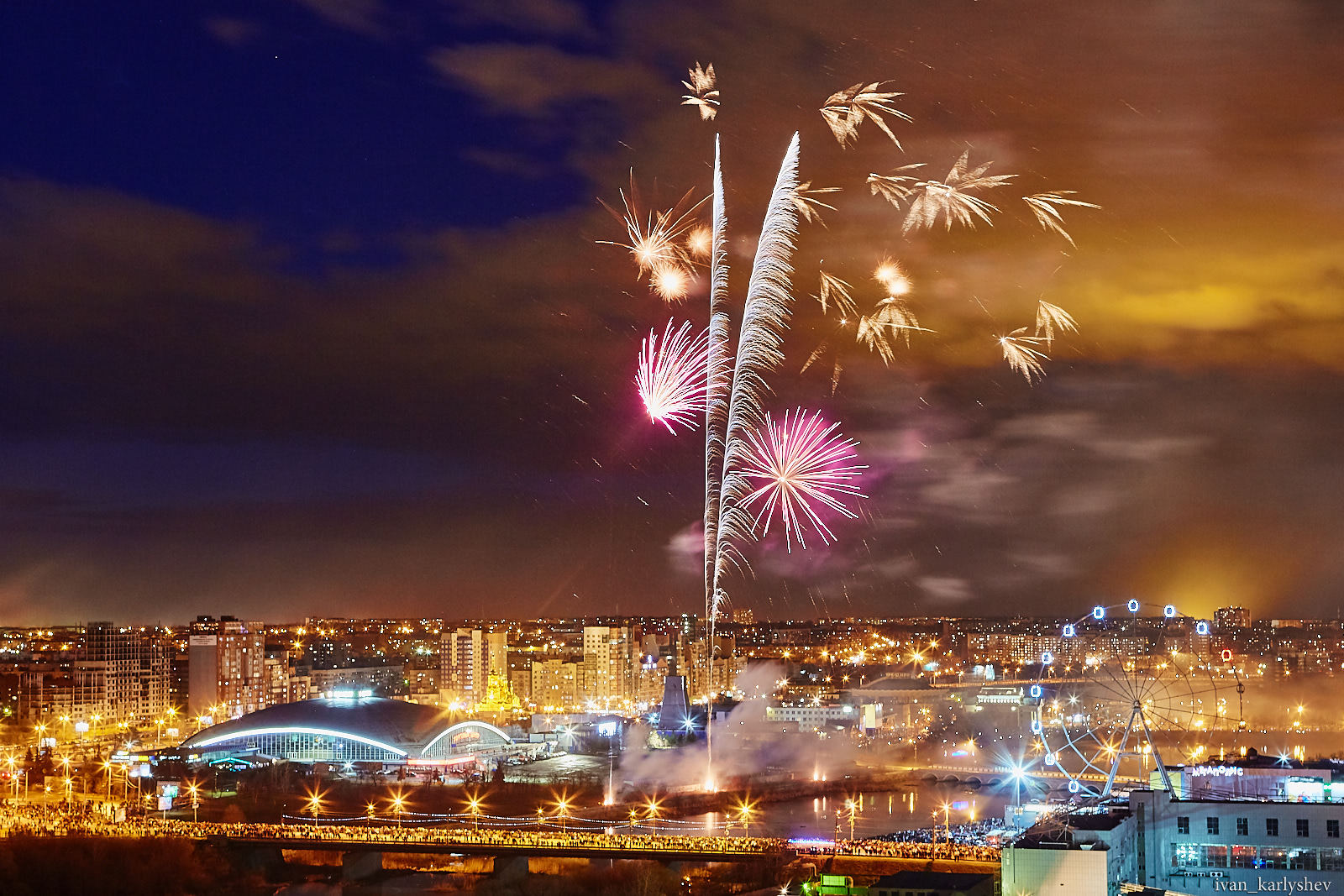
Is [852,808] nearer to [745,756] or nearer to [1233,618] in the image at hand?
[745,756]

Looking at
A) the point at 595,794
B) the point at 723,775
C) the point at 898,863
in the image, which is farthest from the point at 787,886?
the point at 723,775

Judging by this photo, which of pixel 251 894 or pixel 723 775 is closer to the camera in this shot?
pixel 251 894

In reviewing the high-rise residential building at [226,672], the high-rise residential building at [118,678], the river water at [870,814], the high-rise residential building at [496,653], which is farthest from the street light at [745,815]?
the high-rise residential building at [496,653]

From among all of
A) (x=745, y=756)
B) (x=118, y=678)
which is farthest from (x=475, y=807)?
(x=118, y=678)

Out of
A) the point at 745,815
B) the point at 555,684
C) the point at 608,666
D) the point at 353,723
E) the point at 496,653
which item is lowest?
the point at 745,815

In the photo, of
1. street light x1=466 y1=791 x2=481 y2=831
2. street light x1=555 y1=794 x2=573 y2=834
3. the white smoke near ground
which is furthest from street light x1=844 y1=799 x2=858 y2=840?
street light x1=466 y1=791 x2=481 y2=831

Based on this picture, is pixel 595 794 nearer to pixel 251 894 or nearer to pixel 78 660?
pixel 251 894

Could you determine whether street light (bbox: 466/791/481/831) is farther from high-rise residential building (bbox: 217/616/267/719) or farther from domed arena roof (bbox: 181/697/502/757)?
high-rise residential building (bbox: 217/616/267/719)
